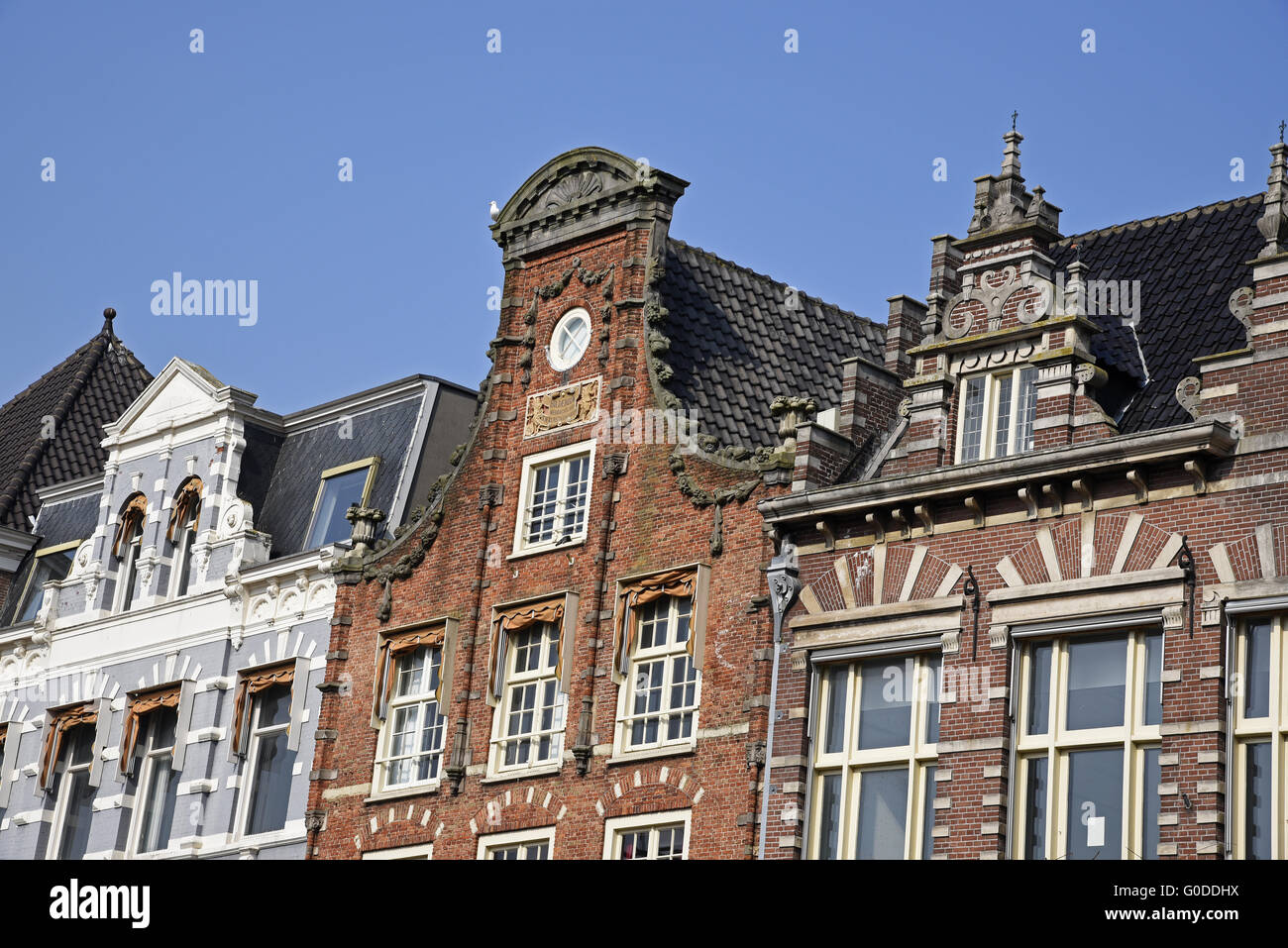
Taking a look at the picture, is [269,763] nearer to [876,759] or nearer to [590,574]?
[590,574]

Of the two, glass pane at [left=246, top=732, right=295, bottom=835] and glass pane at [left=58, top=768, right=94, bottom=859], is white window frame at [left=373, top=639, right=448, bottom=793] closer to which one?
glass pane at [left=246, top=732, right=295, bottom=835]

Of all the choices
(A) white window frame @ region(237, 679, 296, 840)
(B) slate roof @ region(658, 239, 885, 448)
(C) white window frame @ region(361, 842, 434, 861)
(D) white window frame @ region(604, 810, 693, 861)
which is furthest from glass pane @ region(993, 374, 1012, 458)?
(A) white window frame @ region(237, 679, 296, 840)

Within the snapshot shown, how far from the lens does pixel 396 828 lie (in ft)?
111

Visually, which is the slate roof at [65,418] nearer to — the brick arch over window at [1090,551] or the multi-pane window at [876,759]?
the multi-pane window at [876,759]

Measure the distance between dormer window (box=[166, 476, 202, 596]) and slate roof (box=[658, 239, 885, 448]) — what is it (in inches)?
409

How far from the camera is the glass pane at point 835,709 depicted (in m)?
29.2

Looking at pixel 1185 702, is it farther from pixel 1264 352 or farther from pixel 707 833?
pixel 707 833

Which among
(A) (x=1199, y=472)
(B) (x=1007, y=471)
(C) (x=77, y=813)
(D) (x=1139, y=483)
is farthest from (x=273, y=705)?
(A) (x=1199, y=472)

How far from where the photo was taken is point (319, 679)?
36281mm

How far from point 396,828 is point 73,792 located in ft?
31.9

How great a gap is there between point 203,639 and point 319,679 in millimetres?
3601

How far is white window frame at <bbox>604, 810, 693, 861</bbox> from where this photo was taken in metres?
30.2

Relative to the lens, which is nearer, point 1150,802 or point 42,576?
point 1150,802

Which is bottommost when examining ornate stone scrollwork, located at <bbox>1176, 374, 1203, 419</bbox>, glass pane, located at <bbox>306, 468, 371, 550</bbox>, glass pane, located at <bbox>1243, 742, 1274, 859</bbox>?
glass pane, located at <bbox>1243, 742, 1274, 859</bbox>
